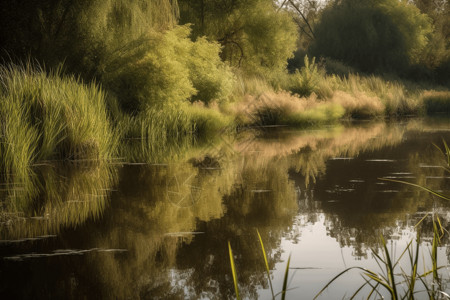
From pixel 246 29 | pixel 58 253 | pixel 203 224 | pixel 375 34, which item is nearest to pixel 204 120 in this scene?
pixel 203 224

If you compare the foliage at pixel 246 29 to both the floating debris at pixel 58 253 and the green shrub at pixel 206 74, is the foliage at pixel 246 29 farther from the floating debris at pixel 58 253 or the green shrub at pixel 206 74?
the floating debris at pixel 58 253

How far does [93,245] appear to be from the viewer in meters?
4.56

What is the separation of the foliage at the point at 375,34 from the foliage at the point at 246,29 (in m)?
12.8

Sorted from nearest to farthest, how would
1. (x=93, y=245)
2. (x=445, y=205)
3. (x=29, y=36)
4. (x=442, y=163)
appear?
(x=93, y=245) → (x=445, y=205) → (x=442, y=163) → (x=29, y=36)

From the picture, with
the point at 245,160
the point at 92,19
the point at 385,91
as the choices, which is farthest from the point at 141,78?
the point at 385,91

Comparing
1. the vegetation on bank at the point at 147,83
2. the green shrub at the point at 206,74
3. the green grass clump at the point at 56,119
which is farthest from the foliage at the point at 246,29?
the green grass clump at the point at 56,119

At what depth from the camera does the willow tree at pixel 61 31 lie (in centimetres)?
1402

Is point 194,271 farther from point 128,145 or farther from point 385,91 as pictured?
point 385,91

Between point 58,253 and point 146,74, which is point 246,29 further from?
point 58,253

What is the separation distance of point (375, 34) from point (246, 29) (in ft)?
46.9

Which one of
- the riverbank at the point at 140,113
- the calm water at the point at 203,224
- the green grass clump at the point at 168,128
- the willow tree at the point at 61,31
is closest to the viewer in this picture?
the calm water at the point at 203,224

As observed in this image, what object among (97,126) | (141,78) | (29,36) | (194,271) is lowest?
(194,271)

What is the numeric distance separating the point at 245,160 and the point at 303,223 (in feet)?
15.5

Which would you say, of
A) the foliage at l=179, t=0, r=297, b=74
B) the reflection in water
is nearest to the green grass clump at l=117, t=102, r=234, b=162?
the reflection in water
